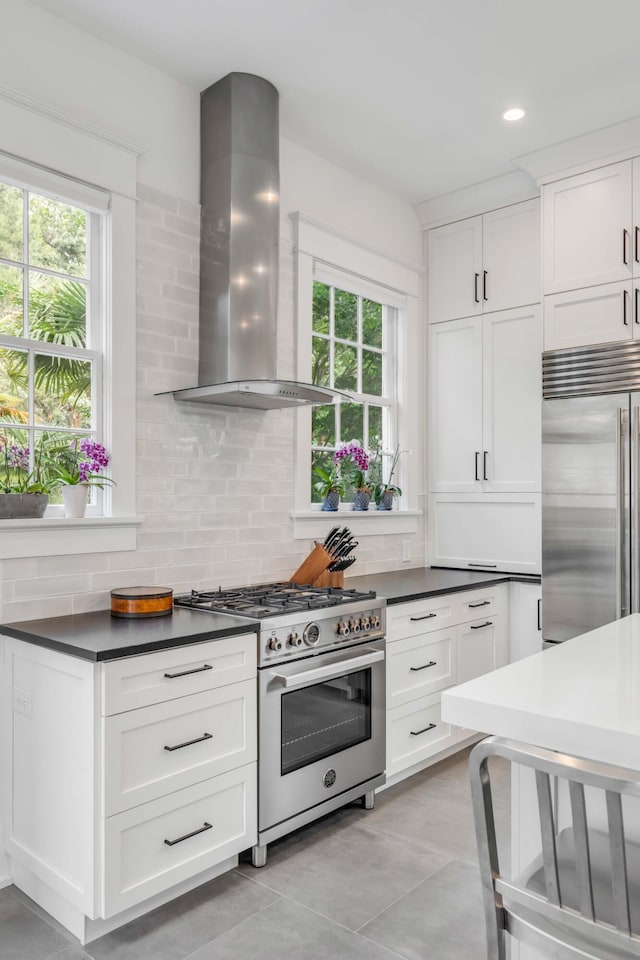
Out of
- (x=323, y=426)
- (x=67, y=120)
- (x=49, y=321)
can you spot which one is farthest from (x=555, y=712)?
(x=323, y=426)

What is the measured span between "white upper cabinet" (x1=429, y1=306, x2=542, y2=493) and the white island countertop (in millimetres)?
2371

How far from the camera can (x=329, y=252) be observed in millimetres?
3799

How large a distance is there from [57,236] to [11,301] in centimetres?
33

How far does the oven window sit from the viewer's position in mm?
2627

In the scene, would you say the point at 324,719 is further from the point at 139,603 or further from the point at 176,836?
the point at 139,603

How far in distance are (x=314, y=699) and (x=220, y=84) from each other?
8.63 feet

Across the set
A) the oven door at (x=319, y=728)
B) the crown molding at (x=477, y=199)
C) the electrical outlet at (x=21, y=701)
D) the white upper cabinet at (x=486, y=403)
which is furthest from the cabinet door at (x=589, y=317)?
the electrical outlet at (x=21, y=701)

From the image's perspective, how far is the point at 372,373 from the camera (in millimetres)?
4305

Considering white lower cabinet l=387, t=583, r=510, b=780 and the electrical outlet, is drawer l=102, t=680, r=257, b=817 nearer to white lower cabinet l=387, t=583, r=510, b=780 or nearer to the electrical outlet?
the electrical outlet

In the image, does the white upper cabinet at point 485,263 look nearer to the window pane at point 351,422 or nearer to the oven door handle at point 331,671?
the window pane at point 351,422

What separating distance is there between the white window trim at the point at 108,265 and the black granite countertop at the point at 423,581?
1.23 metres

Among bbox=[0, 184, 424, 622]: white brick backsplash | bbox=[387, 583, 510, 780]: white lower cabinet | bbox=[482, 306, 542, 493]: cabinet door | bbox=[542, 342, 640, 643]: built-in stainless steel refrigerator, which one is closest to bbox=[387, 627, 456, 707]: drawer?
bbox=[387, 583, 510, 780]: white lower cabinet

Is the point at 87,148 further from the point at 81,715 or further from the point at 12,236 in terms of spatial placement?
the point at 81,715

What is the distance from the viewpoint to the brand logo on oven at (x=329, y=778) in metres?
2.76
